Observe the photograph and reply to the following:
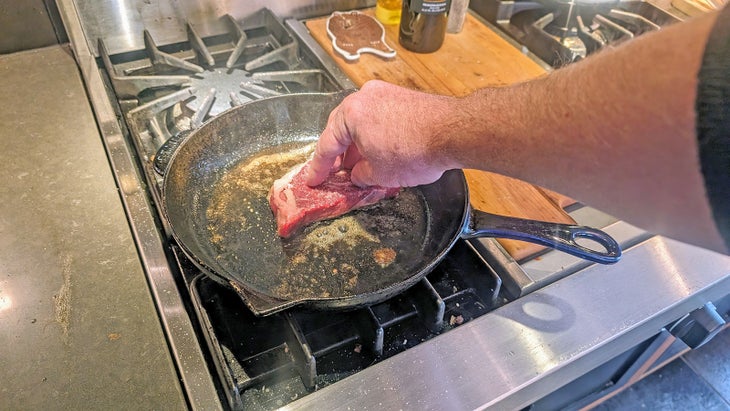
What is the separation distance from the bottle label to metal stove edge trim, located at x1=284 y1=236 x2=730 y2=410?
74 centimetres

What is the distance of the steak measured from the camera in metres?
0.93

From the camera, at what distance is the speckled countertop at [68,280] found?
2.33 feet

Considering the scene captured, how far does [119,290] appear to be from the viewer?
82 cm

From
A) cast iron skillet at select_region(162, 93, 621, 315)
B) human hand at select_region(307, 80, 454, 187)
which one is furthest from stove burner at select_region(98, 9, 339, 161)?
human hand at select_region(307, 80, 454, 187)

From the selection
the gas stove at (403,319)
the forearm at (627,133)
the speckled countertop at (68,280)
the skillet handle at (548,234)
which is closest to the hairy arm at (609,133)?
the forearm at (627,133)

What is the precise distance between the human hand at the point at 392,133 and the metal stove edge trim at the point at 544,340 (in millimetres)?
272

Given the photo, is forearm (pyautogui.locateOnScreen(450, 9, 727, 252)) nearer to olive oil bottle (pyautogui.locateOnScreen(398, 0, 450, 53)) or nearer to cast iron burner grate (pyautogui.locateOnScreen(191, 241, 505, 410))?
cast iron burner grate (pyautogui.locateOnScreen(191, 241, 505, 410))

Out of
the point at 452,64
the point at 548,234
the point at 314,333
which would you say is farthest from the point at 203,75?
the point at 548,234

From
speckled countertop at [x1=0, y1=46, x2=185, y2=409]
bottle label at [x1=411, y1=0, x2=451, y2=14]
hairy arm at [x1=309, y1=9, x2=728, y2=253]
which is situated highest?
hairy arm at [x1=309, y1=9, x2=728, y2=253]

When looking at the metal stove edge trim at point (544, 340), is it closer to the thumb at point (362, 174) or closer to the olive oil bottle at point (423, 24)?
the thumb at point (362, 174)

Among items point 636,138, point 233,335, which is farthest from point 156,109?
point 636,138

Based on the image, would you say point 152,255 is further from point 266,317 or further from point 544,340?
point 544,340

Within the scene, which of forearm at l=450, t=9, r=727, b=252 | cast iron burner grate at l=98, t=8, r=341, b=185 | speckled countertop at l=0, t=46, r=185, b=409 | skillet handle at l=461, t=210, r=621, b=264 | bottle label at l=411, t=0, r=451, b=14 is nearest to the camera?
forearm at l=450, t=9, r=727, b=252

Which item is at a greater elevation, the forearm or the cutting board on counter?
the forearm
